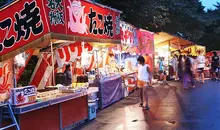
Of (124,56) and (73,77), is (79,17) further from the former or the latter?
(124,56)

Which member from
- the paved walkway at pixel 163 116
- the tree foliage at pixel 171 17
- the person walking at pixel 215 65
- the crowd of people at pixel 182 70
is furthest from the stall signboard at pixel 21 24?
the person walking at pixel 215 65

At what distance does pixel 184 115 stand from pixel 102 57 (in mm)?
5898

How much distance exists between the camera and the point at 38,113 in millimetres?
6914

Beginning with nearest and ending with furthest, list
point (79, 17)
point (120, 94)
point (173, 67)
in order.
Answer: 1. point (79, 17)
2. point (120, 94)
3. point (173, 67)

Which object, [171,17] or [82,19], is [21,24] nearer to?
[82,19]

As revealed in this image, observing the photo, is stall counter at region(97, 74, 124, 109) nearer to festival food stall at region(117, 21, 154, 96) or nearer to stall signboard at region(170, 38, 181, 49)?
festival food stall at region(117, 21, 154, 96)

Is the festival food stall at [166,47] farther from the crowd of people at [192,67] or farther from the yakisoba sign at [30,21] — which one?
the yakisoba sign at [30,21]

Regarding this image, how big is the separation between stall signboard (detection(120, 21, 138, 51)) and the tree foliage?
2284 mm

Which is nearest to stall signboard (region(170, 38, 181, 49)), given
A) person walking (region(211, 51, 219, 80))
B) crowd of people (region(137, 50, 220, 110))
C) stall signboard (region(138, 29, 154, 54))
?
crowd of people (region(137, 50, 220, 110))

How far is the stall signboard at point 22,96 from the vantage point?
6180mm

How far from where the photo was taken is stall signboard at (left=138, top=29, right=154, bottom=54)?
17719 millimetres

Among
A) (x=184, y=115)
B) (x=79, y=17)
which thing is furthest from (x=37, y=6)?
(x=184, y=115)

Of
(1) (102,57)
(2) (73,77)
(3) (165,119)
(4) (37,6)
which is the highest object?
(4) (37,6)

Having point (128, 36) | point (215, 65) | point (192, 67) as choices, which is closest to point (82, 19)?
point (128, 36)
